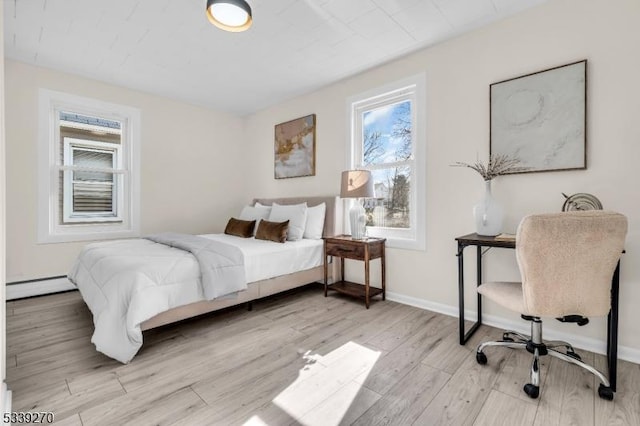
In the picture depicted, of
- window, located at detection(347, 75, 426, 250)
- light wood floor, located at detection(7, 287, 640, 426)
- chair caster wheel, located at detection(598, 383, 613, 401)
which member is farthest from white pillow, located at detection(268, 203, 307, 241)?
chair caster wheel, located at detection(598, 383, 613, 401)

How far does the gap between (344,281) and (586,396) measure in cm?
A: 233

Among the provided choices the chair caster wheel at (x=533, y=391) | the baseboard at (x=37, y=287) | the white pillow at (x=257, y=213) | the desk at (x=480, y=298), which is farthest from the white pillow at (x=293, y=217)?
the baseboard at (x=37, y=287)

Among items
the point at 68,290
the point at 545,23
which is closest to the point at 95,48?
the point at 68,290

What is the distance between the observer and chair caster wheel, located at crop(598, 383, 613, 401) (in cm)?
156

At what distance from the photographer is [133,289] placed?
199 centimetres

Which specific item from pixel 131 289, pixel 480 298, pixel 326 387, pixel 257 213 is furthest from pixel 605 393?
pixel 257 213

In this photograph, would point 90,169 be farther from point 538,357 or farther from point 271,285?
point 538,357

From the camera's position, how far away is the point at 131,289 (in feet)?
6.54

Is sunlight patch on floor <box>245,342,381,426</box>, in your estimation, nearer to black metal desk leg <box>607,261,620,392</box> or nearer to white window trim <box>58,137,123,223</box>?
black metal desk leg <box>607,261,620,392</box>

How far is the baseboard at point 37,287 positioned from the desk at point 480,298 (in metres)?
4.27

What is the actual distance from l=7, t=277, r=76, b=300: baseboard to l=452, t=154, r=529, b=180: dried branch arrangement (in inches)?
181

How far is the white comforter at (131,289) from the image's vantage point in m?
1.93

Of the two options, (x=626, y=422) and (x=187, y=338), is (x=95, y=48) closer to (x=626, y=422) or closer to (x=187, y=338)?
(x=187, y=338)

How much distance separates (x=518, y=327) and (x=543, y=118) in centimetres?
166
